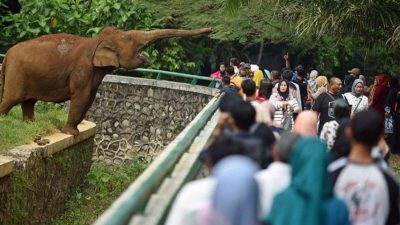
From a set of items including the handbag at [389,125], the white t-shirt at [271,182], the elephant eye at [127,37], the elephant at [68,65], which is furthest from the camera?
the handbag at [389,125]

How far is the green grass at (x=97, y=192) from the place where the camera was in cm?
1825

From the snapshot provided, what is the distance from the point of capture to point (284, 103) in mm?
13141

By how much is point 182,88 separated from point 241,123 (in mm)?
17673

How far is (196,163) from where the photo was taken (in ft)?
24.9

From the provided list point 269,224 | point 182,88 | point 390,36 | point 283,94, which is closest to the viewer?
point 269,224

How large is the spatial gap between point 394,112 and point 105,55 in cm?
490

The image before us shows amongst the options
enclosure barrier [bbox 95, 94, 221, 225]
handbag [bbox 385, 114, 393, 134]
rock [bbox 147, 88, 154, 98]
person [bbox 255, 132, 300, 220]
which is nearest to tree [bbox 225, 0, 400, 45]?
handbag [bbox 385, 114, 393, 134]

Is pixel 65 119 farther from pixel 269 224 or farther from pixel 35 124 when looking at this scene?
pixel 269 224

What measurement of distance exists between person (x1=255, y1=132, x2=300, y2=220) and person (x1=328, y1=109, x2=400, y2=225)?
1.20ft

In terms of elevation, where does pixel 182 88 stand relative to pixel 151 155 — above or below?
above

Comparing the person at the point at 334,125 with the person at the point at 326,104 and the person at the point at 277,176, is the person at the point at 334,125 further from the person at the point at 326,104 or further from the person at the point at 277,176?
the person at the point at 326,104

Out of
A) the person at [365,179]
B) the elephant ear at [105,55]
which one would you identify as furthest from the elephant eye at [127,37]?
the person at [365,179]

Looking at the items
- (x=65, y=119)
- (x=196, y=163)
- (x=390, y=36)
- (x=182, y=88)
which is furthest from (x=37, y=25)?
(x=196, y=163)

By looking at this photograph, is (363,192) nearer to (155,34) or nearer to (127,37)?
(127,37)
